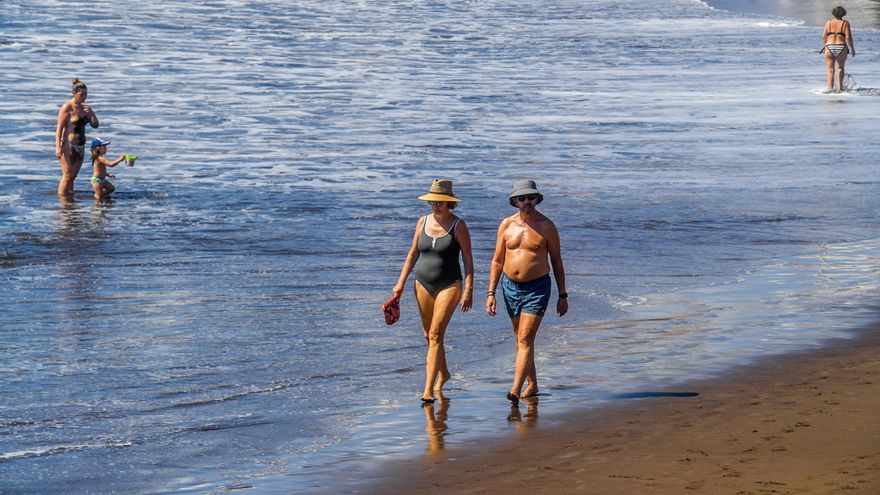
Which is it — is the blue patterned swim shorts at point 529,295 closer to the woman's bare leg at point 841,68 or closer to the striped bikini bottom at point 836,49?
the striped bikini bottom at point 836,49

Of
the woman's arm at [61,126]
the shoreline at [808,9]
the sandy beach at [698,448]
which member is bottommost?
the sandy beach at [698,448]

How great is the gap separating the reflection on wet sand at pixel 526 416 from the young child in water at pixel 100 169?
469 inches

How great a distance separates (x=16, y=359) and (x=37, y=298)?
258cm

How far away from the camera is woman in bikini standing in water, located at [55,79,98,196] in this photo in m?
20.8

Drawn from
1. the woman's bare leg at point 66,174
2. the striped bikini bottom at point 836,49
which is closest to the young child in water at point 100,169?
the woman's bare leg at point 66,174

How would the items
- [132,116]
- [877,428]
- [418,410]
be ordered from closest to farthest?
[877,428], [418,410], [132,116]

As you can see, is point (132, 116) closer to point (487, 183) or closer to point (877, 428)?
point (487, 183)

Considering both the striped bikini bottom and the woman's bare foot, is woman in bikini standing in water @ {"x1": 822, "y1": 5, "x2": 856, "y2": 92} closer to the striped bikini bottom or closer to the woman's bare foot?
the striped bikini bottom

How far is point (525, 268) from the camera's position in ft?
34.0

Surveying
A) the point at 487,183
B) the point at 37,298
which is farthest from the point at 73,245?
the point at 487,183

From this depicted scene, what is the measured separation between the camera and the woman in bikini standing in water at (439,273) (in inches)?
411

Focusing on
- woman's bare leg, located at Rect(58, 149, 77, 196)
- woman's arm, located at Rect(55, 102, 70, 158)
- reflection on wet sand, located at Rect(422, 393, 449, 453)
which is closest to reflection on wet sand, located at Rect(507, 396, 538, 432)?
reflection on wet sand, located at Rect(422, 393, 449, 453)

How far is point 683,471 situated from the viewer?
8633mm

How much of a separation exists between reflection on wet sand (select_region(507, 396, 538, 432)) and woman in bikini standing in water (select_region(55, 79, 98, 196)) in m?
12.0
